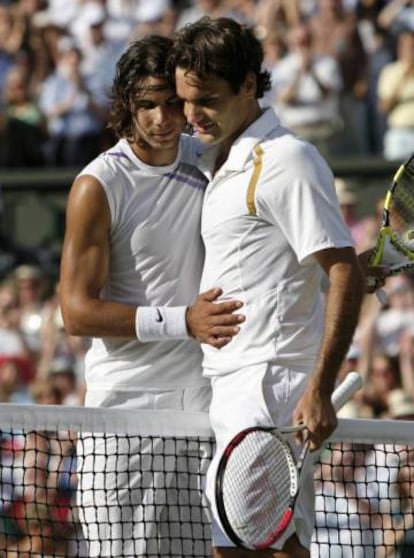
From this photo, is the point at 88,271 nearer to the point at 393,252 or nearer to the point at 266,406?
Answer: the point at 266,406

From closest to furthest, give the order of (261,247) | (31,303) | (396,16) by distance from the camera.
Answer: (261,247) → (31,303) → (396,16)

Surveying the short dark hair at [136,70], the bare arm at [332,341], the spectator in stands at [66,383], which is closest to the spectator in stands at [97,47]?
the spectator in stands at [66,383]

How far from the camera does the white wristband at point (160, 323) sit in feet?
17.2

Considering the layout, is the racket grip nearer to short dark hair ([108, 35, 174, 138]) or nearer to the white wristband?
the white wristband

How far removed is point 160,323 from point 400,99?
7329 mm

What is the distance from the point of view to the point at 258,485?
16.1 ft

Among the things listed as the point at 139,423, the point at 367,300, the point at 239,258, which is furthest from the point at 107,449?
the point at 367,300

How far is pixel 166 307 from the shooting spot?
209 inches

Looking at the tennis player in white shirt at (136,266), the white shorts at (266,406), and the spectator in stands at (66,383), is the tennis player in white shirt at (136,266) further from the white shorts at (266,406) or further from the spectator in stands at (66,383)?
the spectator in stands at (66,383)

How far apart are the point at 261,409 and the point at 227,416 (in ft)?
0.46

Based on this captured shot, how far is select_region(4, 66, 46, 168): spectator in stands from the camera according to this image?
13.5 m

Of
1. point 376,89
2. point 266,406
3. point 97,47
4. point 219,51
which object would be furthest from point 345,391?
point 97,47

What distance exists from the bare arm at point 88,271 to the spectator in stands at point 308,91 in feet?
23.5

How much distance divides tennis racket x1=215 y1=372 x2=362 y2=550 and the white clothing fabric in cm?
72
